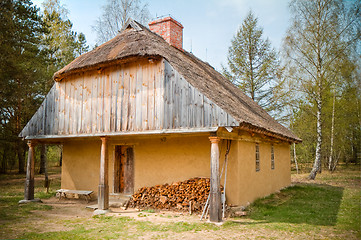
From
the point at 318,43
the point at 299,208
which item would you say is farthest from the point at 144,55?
the point at 318,43

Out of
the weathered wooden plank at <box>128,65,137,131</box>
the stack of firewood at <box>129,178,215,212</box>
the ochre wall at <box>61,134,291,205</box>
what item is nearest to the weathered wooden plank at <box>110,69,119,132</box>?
the weathered wooden plank at <box>128,65,137,131</box>

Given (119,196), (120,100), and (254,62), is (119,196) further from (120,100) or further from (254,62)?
(254,62)

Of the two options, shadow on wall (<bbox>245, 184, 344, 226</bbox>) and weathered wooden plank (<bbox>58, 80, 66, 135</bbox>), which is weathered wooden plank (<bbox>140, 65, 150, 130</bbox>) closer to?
weathered wooden plank (<bbox>58, 80, 66, 135</bbox>)

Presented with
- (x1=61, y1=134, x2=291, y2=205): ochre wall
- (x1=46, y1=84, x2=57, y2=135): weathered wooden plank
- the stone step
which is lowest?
the stone step

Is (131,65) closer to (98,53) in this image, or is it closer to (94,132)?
(98,53)

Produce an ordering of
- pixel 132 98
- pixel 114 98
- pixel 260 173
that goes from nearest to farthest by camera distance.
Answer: pixel 132 98 → pixel 114 98 → pixel 260 173

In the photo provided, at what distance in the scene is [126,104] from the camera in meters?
9.53

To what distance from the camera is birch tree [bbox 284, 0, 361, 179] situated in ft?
59.7

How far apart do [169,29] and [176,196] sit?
25.4ft

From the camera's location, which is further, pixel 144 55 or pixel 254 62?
pixel 254 62

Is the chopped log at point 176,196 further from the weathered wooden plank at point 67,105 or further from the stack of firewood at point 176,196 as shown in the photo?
the weathered wooden plank at point 67,105

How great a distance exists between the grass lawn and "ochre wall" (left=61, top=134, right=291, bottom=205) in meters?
0.90

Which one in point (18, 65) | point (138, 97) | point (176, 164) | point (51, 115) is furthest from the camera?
point (18, 65)

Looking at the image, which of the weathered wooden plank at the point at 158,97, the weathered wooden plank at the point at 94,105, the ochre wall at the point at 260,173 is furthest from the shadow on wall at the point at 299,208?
the weathered wooden plank at the point at 94,105
